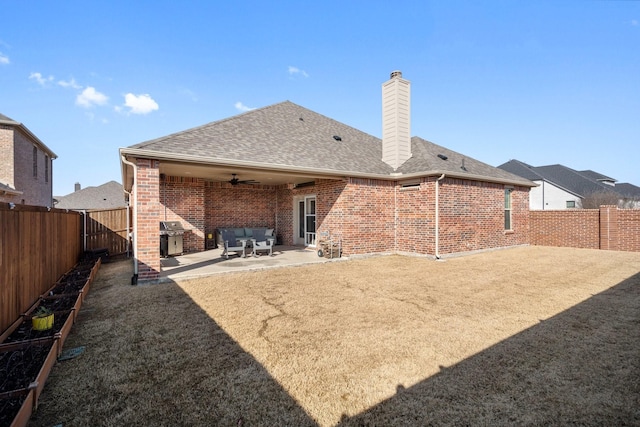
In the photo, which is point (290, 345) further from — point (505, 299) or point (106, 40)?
point (106, 40)

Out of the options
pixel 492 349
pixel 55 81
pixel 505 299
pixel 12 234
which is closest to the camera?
pixel 492 349

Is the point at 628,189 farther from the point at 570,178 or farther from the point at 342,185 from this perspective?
the point at 342,185

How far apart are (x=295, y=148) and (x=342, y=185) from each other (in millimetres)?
2108

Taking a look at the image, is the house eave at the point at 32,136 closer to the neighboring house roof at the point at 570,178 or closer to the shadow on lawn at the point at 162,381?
the shadow on lawn at the point at 162,381

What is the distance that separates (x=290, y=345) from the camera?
3627 mm

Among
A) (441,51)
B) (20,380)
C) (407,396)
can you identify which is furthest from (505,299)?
(441,51)

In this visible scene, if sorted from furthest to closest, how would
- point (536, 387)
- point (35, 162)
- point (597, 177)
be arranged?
point (597, 177) → point (35, 162) → point (536, 387)

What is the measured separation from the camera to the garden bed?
7.52 feet

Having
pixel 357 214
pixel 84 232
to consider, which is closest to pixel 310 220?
pixel 357 214

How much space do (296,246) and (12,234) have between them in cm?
1006

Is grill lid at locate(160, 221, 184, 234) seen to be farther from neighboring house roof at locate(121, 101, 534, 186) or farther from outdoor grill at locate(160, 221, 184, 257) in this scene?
neighboring house roof at locate(121, 101, 534, 186)

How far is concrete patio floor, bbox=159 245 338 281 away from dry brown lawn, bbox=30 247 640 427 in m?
1.02

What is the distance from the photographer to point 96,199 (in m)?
30.8

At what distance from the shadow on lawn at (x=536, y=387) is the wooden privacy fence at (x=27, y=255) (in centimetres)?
472
